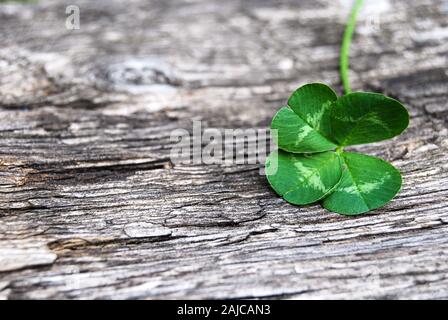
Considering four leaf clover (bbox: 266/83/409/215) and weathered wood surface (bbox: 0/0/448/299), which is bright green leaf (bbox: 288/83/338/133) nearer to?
four leaf clover (bbox: 266/83/409/215)

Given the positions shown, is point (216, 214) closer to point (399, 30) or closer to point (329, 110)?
point (329, 110)

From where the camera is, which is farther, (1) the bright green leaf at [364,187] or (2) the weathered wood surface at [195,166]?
(1) the bright green leaf at [364,187]

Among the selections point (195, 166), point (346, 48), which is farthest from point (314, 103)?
point (346, 48)

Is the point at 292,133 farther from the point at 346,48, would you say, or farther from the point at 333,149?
the point at 346,48

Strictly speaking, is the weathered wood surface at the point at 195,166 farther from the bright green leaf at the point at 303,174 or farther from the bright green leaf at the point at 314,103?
the bright green leaf at the point at 314,103

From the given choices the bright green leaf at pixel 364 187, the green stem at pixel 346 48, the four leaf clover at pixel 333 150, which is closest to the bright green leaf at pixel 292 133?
the four leaf clover at pixel 333 150

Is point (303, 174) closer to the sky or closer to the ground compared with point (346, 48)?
closer to the ground
